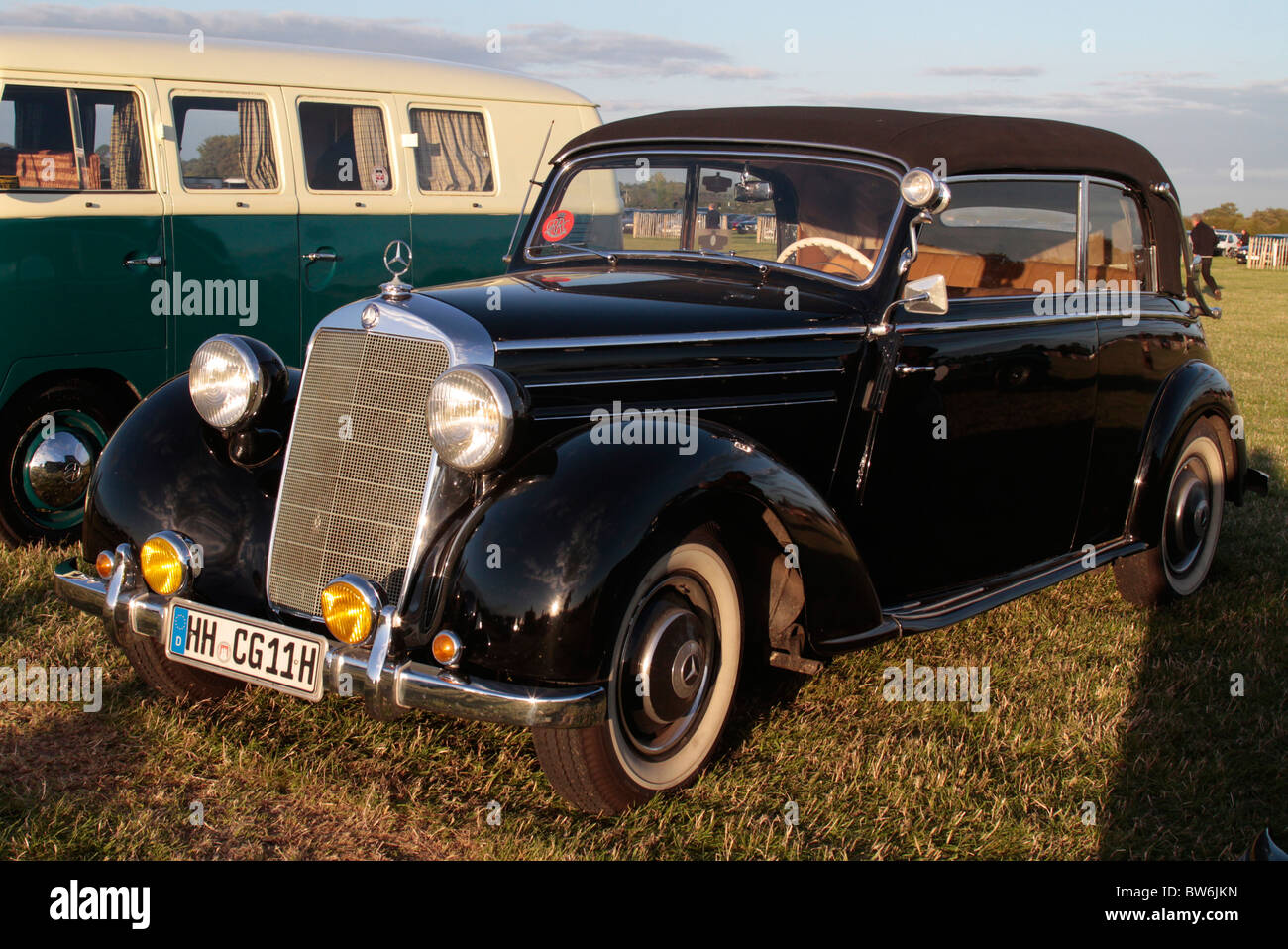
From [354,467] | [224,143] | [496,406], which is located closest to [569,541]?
[496,406]

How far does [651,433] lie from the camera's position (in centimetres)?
310

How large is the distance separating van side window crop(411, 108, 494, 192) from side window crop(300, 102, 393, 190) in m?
0.25

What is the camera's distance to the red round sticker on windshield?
4.55m

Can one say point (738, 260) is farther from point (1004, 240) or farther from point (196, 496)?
point (196, 496)

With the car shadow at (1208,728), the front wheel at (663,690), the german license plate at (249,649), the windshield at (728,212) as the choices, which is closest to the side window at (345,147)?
the windshield at (728,212)

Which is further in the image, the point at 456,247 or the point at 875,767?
the point at 456,247

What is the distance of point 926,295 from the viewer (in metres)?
3.69

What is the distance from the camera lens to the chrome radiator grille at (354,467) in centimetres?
306

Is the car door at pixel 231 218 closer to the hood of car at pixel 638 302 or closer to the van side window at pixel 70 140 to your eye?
the van side window at pixel 70 140

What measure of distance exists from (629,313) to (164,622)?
1.51 metres

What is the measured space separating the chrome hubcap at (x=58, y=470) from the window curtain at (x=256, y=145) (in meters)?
1.75

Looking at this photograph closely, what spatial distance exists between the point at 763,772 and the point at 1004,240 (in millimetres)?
2185
